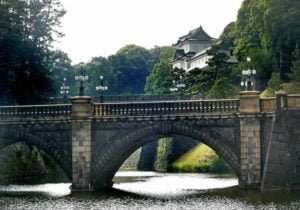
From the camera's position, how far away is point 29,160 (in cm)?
6856

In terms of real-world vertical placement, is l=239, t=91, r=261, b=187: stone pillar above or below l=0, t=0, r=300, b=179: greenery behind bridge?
below

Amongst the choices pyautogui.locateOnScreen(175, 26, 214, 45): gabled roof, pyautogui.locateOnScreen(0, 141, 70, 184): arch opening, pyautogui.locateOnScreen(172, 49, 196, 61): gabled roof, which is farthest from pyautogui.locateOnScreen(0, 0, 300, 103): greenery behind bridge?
pyautogui.locateOnScreen(175, 26, 214, 45): gabled roof

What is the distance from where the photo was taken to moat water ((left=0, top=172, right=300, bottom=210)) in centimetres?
4053

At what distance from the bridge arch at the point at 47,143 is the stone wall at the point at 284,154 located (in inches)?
530

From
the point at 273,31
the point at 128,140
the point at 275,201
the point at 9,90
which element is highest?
the point at 273,31

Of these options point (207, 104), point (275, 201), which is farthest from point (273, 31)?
point (275, 201)

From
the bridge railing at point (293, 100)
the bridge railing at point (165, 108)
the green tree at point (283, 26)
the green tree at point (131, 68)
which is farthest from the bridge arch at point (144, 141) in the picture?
the green tree at point (131, 68)

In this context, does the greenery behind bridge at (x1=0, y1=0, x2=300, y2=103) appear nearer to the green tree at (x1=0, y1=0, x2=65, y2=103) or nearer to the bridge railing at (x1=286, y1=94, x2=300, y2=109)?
the green tree at (x1=0, y1=0, x2=65, y2=103)

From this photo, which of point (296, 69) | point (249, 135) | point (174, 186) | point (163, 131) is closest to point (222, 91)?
point (296, 69)

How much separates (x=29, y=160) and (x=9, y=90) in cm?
723

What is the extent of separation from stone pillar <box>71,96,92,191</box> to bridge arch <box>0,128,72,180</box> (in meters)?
0.78

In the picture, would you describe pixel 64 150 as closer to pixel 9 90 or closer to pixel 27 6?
pixel 9 90

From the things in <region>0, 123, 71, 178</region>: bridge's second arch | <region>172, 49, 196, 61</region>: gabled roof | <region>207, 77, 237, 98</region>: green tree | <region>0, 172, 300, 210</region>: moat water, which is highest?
<region>172, 49, 196, 61</region>: gabled roof

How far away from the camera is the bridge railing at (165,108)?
4956 centimetres
